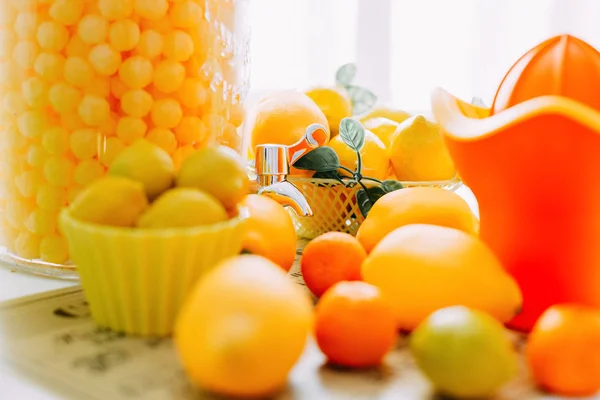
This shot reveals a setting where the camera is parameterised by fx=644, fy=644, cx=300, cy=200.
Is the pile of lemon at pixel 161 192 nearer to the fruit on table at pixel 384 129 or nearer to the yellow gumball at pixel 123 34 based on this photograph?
the yellow gumball at pixel 123 34

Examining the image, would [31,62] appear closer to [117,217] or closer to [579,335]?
[117,217]

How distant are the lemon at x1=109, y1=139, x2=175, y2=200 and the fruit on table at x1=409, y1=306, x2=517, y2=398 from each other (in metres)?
0.20

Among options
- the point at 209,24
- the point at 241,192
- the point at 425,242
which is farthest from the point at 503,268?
the point at 209,24

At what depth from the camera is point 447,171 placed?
695 millimetres

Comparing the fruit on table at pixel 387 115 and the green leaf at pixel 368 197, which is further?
the fruit on table at pixel 387 115

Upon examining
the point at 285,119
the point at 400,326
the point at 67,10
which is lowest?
the point at 400,326

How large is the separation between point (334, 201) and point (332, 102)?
194mm

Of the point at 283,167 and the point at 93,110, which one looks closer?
the point at 93,110

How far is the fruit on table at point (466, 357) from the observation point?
0.32m

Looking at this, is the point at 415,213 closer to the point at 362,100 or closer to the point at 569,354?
the point at 569,354

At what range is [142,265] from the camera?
395 mm

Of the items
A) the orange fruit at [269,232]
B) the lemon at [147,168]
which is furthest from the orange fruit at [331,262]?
the lemon at [147,168]

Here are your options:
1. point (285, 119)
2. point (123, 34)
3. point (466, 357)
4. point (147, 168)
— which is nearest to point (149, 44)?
point (123, 34)

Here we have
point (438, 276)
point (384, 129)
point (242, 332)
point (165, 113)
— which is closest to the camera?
point (242, 332)
